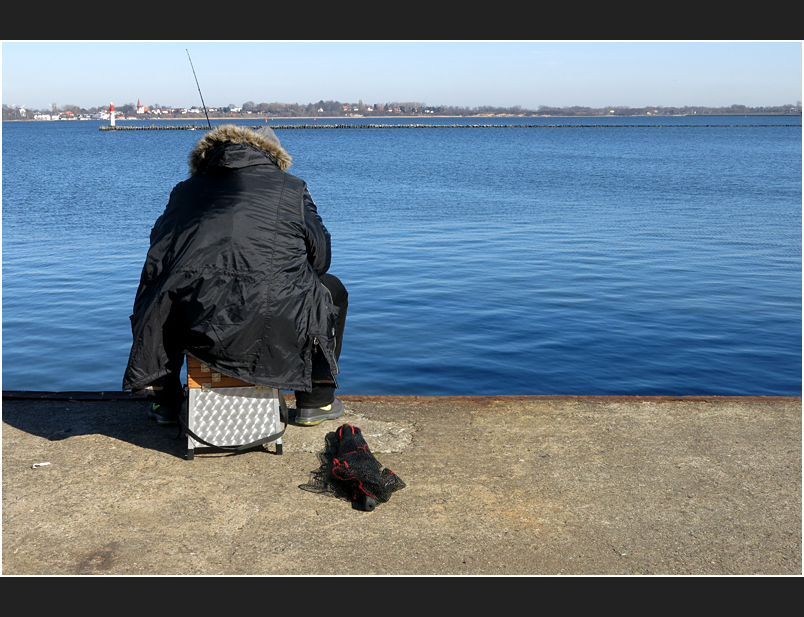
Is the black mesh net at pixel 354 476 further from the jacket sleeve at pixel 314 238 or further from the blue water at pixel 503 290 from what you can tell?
the blue water at pixel 503 290

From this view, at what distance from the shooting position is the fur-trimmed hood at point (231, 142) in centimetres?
421

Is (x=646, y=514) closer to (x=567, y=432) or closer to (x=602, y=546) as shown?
(x=602, y=546)

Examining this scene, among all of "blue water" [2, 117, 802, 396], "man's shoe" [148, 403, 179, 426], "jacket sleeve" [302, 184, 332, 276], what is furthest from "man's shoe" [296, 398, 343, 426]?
"blue water" [2, 117, 802, 396]

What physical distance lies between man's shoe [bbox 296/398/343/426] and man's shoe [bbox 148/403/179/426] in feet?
2.48

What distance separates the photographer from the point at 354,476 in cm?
378

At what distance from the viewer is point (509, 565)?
3213mm

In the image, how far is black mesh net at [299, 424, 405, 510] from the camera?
3748 mm

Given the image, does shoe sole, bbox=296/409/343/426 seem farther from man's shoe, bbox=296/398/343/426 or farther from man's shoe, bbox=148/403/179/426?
man's shoe, bbox=148/403/179/426

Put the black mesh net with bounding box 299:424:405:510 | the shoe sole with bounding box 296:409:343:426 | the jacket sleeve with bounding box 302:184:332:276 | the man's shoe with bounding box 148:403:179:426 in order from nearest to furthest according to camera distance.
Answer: the black mesh net with bounding box 299:424:405:510
the jacket sleeve with bounding box 302:184:332:276
the man's shoe with bounding box 148:403:179:426
the shoe sole with bounding box 296:409:343:426

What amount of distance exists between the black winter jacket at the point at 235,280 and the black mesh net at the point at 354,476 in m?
0.44

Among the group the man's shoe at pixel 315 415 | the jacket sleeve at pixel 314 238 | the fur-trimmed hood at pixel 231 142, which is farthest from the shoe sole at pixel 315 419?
the fur-trimmed hood at pixel 231 142

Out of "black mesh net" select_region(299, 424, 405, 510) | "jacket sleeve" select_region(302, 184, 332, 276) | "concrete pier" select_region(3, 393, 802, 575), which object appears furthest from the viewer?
"jacket sleeve" select_region(302, 184, 332, 276)

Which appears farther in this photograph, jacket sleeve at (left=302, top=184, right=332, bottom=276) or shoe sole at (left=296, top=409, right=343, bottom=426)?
shoe sole at (left=296, top=409, right=343, bottom=426)

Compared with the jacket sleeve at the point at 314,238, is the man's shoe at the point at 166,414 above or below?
below
